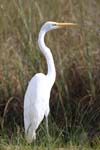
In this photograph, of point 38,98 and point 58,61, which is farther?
point 58,61

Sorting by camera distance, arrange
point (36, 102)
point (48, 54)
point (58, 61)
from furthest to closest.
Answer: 1. point (58, 61)
2. point (48, 54)
3. point (36, 102)

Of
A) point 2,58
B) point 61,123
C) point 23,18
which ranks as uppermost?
point 23,18

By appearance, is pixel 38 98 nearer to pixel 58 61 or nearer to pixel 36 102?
pixel 36 102

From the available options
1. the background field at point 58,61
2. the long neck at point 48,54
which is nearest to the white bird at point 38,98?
Result: the long neck at point 48,54

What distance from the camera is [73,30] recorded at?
6066 mm

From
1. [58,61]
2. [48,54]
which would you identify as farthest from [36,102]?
[58,61]

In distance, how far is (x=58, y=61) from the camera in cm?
595

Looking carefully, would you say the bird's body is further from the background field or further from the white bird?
the background field

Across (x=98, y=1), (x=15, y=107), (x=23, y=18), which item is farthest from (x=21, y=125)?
(x=98, y=1)

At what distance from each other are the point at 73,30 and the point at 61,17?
0.19 m

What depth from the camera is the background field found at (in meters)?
5.71

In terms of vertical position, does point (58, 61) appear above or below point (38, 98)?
above

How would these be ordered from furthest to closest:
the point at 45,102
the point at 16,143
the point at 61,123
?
the point at 61,123 → the point at 45,102 → the point at 16,143

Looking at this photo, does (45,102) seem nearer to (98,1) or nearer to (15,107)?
(15,107)
